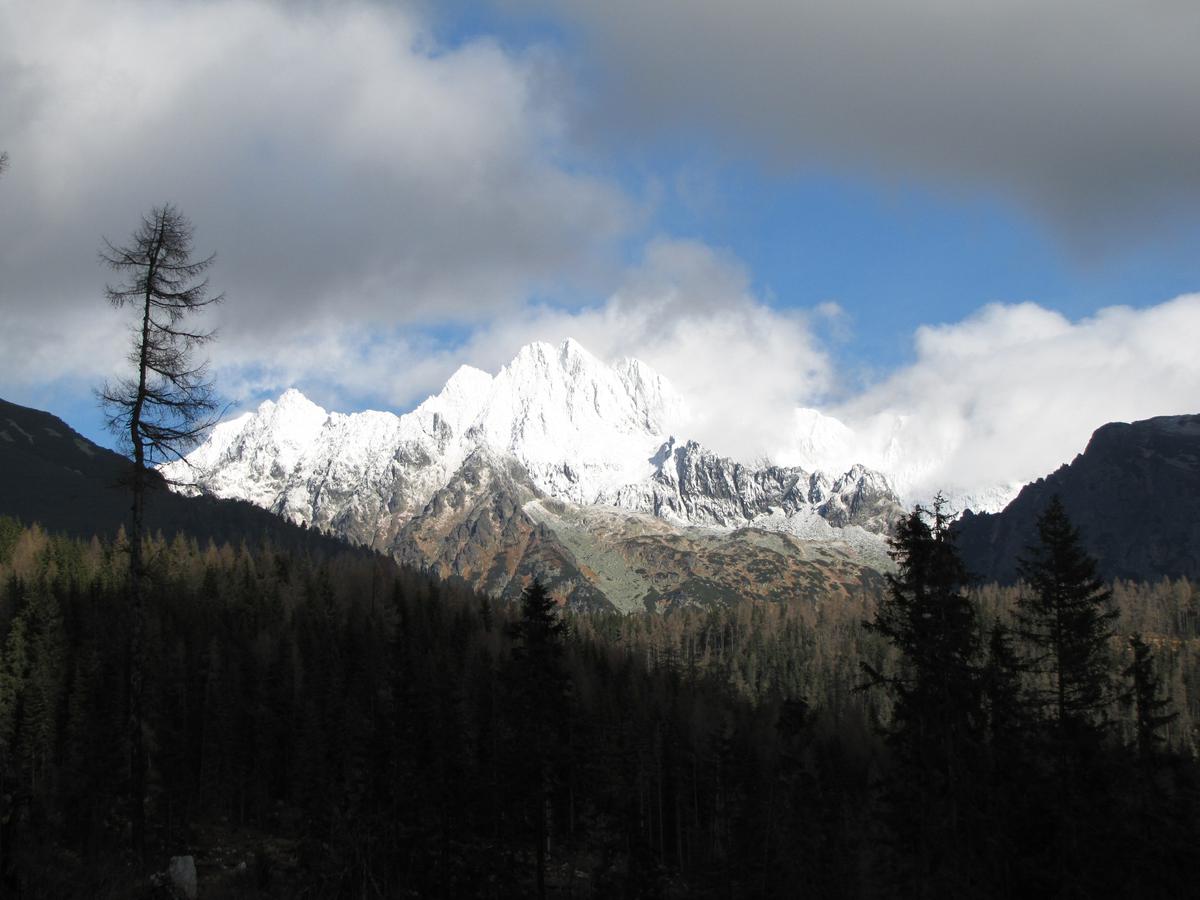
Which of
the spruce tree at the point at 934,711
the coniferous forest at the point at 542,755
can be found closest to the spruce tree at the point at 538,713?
the coniferous forest at the point at 542,755

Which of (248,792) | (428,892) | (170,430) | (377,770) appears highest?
(170,430)

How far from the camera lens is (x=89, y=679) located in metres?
71.7

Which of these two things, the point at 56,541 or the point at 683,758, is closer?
the point at 683,758

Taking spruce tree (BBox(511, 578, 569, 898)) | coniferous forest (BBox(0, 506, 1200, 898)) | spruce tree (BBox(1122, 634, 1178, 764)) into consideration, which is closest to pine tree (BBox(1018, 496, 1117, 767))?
coniferous forest (BBox(0, 506, 1200, 898))

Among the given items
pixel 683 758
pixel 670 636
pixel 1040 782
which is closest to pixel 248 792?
pixel 683 758

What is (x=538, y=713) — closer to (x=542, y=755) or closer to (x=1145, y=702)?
(x=542, y=755)

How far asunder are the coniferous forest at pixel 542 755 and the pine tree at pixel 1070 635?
0.38ft

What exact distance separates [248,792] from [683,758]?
118 feet

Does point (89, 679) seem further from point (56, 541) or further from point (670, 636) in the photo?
point (670, 636)

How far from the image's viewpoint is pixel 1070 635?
94.2 feet

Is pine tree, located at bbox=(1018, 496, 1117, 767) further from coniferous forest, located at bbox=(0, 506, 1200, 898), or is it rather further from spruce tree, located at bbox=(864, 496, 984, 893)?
spruce tree, located at bbox=(864, 496, 984, 893)

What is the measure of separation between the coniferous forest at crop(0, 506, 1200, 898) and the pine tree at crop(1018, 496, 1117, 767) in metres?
0.12

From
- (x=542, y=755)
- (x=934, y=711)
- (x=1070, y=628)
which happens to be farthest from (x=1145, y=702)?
(x=542, y=755)

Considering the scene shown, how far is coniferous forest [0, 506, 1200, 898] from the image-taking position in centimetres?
2411
